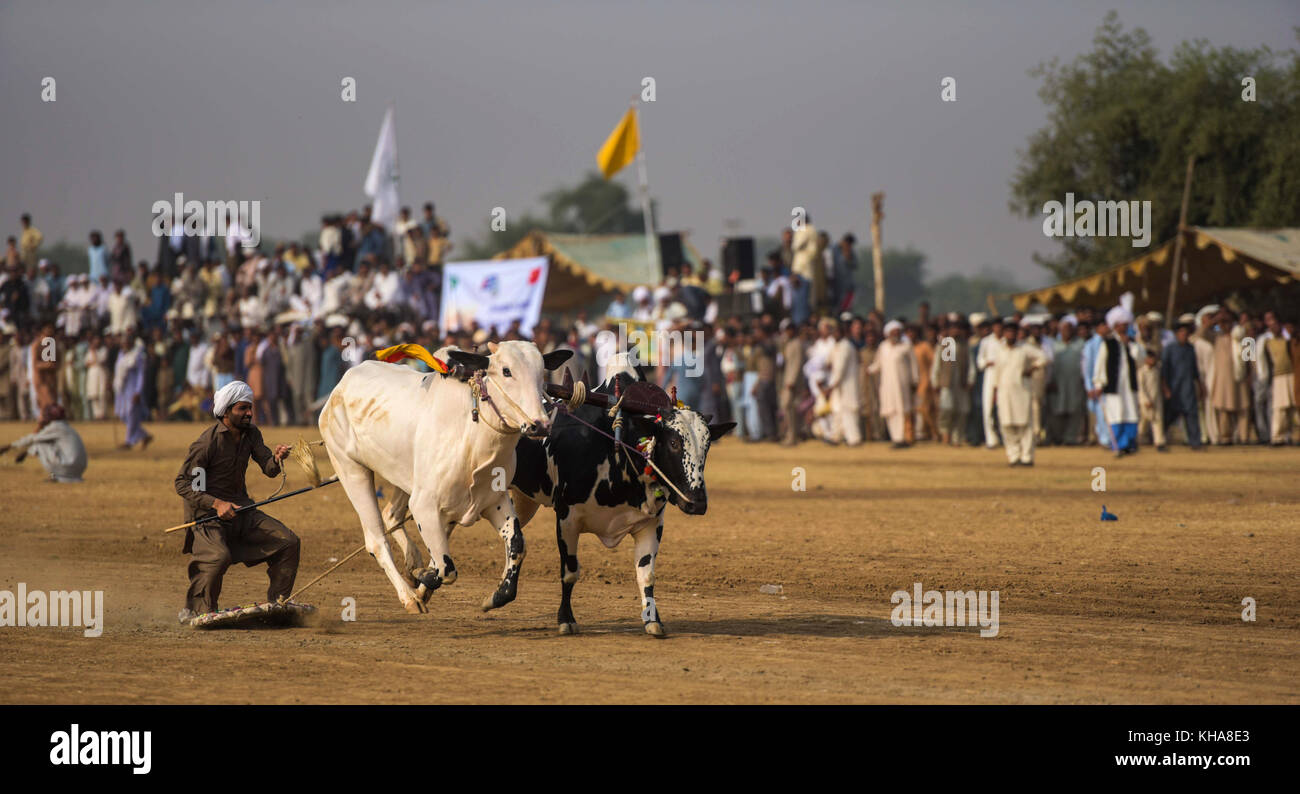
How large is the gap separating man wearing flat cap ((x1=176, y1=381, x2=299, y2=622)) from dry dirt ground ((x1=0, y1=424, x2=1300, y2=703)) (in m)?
0.38

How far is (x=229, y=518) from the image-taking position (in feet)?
29.5

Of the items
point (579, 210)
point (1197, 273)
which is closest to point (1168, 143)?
point (1197, 273)

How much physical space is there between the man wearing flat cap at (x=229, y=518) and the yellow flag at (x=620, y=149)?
22.0 metres

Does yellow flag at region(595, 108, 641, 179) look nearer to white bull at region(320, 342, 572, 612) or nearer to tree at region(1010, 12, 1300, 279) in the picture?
tree at region(1010, 12, 1300, 279)

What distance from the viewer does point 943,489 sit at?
1809 cm

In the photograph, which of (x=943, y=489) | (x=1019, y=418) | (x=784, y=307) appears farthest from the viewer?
(x=784, y=307)

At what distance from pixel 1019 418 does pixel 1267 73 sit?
1725 centimetres

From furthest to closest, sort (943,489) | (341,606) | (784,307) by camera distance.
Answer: (784,307) < (943,489) < (341,606)

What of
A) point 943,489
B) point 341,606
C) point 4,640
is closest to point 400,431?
point 341,606

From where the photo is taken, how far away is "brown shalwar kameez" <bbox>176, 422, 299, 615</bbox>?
9.05m

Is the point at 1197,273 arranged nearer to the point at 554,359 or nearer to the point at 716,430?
the point at 716,430

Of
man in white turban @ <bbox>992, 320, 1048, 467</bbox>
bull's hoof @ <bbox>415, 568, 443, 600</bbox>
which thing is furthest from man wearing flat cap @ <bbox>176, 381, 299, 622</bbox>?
man in white turban @ <bbox>992, 320, 1048, 467</bbox>

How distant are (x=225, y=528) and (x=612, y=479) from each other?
8.17 feet

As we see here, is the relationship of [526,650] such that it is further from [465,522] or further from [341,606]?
[341,606]
